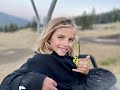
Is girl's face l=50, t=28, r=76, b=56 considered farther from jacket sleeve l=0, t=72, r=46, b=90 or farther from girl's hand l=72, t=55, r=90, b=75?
jacket sleeve l=0, t=72, r=46, b=90

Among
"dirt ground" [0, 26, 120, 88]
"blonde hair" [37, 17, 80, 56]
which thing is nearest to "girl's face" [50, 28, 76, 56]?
"blonde hair" [37, 17, 80, 56]

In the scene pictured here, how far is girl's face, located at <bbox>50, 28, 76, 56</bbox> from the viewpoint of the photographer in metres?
3.02

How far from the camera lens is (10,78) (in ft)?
9.19

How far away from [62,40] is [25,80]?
49 centimetres

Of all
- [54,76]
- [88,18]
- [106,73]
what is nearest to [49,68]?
[54,76]

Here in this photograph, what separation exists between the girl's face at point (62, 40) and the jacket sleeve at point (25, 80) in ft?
0.75

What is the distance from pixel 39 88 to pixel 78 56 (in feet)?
2.64

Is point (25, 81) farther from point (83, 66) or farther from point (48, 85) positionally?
point (83, 66)

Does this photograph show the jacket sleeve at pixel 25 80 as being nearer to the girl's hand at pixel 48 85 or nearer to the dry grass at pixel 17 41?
the girl's hand at pixel 48 85

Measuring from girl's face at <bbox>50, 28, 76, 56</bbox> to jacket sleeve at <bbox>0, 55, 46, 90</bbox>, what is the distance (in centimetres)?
23

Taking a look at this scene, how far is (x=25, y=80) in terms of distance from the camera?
8.71ft

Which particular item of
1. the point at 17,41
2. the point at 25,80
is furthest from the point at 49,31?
the point at 17,41

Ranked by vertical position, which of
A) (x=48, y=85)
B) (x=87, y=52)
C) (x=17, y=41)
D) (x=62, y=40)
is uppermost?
(x=62, y=40)

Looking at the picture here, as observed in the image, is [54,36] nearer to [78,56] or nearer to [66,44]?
[66,44]
